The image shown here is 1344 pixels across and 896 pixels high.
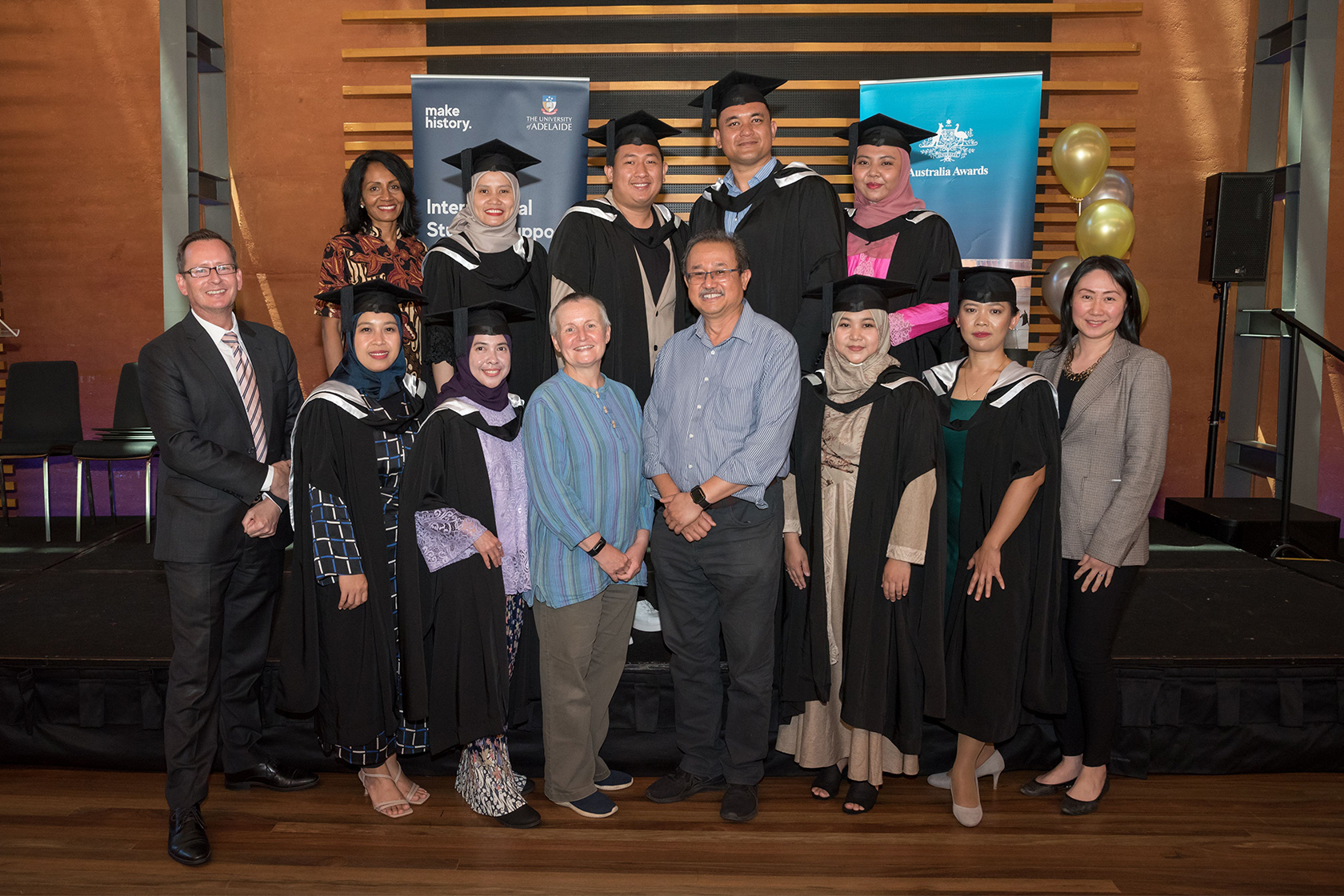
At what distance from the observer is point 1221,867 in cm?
234

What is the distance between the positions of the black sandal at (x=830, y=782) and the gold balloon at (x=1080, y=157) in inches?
157

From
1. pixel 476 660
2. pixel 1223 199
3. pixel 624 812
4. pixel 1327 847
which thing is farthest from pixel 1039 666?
pixel 1223 199

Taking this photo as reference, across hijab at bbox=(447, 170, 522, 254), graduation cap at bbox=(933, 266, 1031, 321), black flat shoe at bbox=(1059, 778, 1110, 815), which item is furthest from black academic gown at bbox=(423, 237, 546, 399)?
black flat shoe at bbox=(1059, 778, 1110, 815)

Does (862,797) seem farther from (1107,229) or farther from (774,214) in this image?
(1107,229)

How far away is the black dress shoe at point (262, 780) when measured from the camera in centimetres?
277

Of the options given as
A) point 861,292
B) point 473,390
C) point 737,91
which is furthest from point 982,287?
point 473,390

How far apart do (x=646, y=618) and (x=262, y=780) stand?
1.37 metres

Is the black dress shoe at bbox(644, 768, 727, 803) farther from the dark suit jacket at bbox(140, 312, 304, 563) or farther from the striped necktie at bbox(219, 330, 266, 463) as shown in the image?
the striped necktie at bbox(219, 330, 266, 463)

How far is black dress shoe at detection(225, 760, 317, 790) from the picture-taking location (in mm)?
2766

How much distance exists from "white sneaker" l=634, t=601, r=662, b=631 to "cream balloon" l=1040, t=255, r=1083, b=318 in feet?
10.8

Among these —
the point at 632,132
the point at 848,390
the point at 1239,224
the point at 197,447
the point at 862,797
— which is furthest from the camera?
the point at 1239,224

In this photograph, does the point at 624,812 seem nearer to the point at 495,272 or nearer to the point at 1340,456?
the point at 495,272

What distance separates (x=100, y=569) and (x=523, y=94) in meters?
3.28

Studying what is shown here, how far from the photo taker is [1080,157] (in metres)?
5.05
